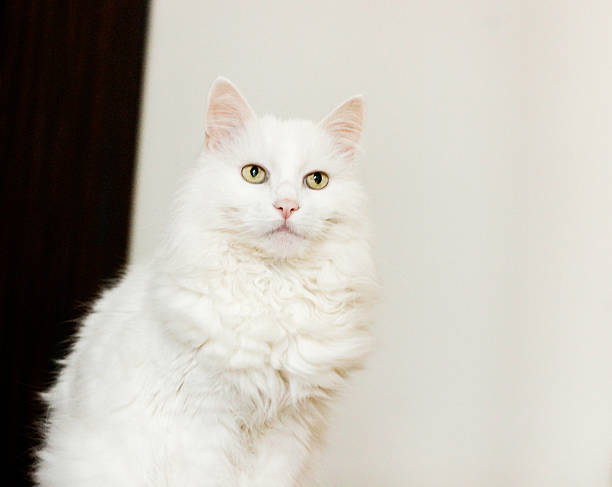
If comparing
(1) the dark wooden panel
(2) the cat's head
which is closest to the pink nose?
(2) the cat's head

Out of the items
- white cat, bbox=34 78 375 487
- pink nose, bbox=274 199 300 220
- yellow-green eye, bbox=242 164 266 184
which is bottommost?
white cat, bbox=34 78 375 487

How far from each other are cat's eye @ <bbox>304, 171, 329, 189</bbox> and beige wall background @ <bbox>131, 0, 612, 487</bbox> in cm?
60

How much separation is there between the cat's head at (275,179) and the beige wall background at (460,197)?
0.56 m

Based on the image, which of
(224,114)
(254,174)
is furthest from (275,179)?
(224,114)

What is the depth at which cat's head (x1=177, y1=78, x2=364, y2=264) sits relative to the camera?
3.46ft

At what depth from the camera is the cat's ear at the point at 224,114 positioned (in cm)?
115

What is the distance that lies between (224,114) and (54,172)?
0.75 m

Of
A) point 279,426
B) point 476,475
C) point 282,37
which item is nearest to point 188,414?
point 279,426

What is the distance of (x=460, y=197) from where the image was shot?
172cm

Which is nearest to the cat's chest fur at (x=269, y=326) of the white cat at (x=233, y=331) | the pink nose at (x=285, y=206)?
the white cat at (x=233, y=331)

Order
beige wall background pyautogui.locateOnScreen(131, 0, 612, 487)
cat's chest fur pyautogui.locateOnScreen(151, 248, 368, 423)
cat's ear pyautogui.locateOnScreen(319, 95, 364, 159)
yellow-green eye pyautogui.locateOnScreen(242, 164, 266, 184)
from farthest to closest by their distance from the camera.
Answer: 1. beige wall background pyautogui.locateOnScreen(131, 0, 612, 487)
2. cat's ear pyautogui.locateOnScreen(319, 95, 364, 159)
3. yellow-green eye pyautogui.locateOnScreen(242, 164, 266, 184)
4. cat's chest fur pyautogui.locateOnScreen(151, 248, 368, 423)

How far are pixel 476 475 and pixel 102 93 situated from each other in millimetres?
1529

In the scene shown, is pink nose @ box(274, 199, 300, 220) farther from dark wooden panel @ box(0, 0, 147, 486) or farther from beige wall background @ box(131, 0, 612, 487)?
dark wooden panel @ box(0, 0, 147, 486)

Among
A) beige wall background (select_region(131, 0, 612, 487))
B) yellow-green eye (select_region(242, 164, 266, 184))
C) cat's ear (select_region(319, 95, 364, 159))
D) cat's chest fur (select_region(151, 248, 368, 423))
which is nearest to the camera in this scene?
cat's chest fur (select_region(151, 248, 368, 423))
